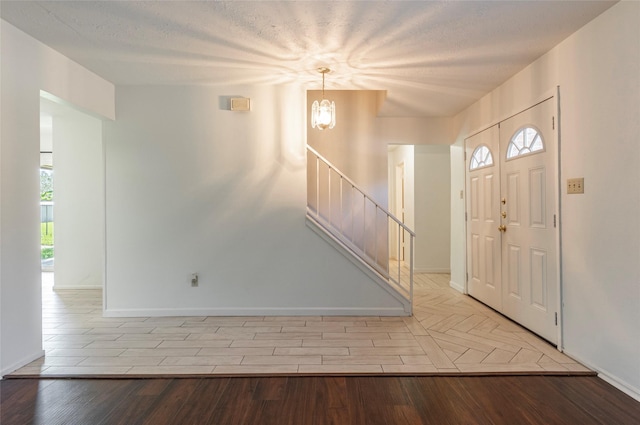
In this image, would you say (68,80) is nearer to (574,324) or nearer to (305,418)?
(305,418)

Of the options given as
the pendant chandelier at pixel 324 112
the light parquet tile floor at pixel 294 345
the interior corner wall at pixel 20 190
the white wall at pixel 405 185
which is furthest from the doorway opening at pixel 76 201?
the white wall at pixel 405 185

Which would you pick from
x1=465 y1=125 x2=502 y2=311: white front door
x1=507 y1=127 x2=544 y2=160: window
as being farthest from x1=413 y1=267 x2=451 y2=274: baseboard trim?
x1=507 y1=127 x2=544 y2=160: window

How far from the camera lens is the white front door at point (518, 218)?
279 cm

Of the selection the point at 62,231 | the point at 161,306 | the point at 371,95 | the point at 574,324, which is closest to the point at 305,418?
the point at 574,324

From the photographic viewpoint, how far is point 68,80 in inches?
115

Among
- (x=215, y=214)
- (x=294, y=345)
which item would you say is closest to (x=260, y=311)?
(x=294, y=345)

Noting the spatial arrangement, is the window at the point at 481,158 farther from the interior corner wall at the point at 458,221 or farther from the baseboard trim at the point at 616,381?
the baseboard trim at the point at 616,381

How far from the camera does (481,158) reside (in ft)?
12.9

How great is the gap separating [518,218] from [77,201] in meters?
5.76

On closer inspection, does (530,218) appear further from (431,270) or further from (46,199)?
(46,199)

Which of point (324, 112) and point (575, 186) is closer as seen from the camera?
point (575, 186)

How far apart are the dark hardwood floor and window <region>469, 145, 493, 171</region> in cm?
226

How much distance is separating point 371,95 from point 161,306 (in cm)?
365

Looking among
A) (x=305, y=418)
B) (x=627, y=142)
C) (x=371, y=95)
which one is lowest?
(x=305, y=418)
